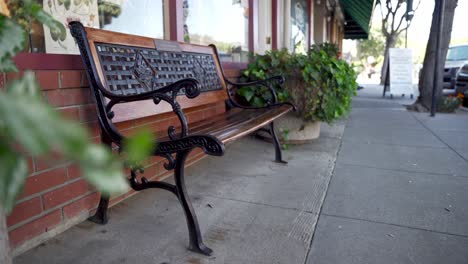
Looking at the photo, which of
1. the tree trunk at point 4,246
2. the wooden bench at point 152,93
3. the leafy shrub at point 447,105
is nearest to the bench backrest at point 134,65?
the wooden bench at point 152,93

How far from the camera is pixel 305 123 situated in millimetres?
4078

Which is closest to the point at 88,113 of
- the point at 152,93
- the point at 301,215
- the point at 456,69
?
the point at 152,93

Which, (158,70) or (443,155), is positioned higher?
(158,70)

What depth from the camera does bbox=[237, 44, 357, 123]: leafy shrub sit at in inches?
151

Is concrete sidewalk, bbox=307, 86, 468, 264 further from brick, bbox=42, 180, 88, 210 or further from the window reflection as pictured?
the window reflection

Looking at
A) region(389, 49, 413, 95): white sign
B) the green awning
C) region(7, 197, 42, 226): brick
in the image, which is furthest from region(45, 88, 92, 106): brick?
the green awning

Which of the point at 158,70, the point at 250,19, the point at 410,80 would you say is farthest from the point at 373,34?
the point at 158,70

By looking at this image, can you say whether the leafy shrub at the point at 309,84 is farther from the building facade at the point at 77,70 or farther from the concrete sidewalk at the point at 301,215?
the concrete sidewalk at the point at 301,215

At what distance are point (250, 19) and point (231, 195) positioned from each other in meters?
3.11

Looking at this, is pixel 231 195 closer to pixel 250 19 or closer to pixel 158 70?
pixel 158 70

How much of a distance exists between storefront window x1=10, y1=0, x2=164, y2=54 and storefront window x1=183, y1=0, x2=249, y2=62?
58cm

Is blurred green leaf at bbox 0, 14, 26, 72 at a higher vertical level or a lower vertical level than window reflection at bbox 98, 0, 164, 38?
lower

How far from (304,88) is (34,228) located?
9.56 ft

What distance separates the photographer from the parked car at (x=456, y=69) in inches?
357
